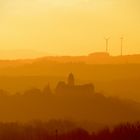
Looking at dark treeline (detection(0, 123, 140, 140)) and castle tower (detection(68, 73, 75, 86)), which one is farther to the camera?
castle tower (detection(68, 73, 75, 86))

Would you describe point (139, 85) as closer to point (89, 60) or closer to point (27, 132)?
point (89, 60)

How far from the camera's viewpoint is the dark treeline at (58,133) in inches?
236

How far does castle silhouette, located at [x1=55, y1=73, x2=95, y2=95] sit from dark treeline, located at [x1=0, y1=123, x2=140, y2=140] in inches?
18.7

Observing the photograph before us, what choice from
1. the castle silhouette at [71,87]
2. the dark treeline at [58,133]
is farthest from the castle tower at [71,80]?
Answer: the dark treeline at [58,133]

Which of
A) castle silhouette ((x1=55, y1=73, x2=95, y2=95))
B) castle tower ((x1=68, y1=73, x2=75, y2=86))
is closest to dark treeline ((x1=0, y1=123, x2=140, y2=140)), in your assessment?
castle silhouette ((x1=55, y1=73, x2=95, y2=95))

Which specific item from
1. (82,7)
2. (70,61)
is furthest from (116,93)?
(82,7)

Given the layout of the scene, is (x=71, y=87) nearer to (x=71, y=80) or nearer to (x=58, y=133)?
(x=71, y=80)

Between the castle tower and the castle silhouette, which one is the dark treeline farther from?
the castle tower

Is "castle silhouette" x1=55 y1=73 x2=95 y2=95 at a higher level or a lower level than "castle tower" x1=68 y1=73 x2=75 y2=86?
lower

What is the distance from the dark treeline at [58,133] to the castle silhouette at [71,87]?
48 centimetres

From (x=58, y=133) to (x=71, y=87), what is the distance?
23.8 inches

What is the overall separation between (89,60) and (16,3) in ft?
3.98

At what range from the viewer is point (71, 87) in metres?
6.18

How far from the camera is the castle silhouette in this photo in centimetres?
612
